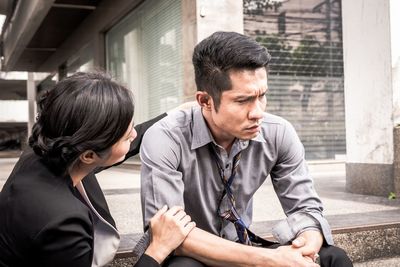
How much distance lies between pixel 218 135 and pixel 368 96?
3201 millimetres

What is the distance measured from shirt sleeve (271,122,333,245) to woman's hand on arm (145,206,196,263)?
1.65 feet

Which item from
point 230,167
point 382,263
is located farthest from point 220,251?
point 382,263

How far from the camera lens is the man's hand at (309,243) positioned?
201 cm

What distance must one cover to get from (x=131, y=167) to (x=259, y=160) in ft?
25.0

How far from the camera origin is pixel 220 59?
2.05 metres

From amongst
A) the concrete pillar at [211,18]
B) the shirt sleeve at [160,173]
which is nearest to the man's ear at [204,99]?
the shirt sleeve at [160,173]

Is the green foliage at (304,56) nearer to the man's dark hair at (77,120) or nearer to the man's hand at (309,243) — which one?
the man's hand at (309,243)

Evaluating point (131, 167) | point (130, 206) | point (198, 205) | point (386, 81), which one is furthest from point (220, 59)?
point (131, 167)

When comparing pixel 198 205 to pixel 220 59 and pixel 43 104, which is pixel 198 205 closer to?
pixel 220 59

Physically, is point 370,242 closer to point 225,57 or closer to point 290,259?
point 290,259

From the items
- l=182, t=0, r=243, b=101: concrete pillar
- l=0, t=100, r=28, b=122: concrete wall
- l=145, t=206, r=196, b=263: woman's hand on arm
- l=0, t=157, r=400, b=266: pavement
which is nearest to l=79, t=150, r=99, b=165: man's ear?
l=145, t=206, r=196, b=263: woman's hand on arm

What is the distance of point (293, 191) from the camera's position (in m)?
2.26

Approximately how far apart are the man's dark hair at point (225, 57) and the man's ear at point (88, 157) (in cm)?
66

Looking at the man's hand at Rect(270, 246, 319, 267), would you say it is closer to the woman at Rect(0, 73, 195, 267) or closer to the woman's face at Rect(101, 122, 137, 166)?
the woman at Rect(0, 73, 195, 267)
